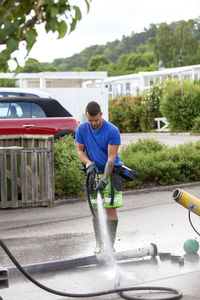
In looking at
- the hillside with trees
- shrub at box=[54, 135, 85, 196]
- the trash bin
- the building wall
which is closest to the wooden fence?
the trash bin

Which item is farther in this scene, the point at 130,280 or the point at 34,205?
the point at 34,205

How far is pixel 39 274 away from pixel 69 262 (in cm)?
33

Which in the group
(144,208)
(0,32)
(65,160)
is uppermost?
(0,32)

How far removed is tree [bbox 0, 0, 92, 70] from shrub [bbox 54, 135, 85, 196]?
263 inches

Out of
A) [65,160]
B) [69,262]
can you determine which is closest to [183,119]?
[65,160]

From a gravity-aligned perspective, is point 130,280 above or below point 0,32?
below

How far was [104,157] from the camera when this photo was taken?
6.80 m

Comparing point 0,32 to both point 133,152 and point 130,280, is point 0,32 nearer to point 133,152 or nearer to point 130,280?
point 130,280

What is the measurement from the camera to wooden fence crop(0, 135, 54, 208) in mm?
9641

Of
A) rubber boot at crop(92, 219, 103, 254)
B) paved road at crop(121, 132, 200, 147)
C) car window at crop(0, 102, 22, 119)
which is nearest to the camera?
rubber boot at crop(92, 219, 103, 254)

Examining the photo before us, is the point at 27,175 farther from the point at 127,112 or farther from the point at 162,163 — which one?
the point at 127,112

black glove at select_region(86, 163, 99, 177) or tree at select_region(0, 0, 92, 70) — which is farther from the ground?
tree at select_region(0, 0, 92, 70)

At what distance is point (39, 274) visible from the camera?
20.0 feet

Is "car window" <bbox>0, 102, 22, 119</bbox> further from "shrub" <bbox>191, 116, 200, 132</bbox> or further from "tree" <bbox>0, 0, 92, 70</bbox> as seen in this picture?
"shrub" <bbox>191, 116, 200, 132</bbox>
